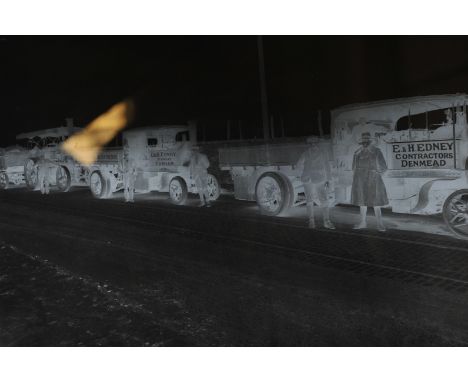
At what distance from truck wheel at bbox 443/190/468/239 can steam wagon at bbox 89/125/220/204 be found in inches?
258

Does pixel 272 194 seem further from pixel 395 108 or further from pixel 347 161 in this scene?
pixel 395 108

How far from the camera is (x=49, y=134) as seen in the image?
17625mm

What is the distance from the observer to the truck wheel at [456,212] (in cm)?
693

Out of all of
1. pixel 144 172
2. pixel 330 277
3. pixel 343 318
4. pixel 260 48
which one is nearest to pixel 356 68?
pixel 260 48

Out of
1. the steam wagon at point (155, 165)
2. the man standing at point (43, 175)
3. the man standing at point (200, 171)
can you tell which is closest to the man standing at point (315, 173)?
the man standing at point (200, 171)

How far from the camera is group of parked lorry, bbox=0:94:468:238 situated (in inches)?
286

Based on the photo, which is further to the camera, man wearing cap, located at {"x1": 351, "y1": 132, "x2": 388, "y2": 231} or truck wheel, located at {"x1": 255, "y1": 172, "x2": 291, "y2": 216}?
truck wheel, located at {"x1": 255, "y1": 172, "x2": 291, "y2": 216}

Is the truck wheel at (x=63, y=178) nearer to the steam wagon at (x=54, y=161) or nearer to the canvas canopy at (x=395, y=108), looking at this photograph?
the steam wagon at (x=54, y=161)

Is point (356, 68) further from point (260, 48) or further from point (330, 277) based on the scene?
point (330, 277)

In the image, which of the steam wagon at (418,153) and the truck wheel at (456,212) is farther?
the steam wagon at (418,153)

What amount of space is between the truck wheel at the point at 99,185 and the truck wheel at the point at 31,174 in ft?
15.1

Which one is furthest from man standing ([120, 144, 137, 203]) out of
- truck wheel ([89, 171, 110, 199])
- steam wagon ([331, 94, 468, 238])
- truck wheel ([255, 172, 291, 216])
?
steam wagon ([331, 94, 468, 238])

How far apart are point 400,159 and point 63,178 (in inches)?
495

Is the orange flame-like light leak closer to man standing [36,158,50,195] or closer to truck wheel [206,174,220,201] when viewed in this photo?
man standing [36,158,50,195]
